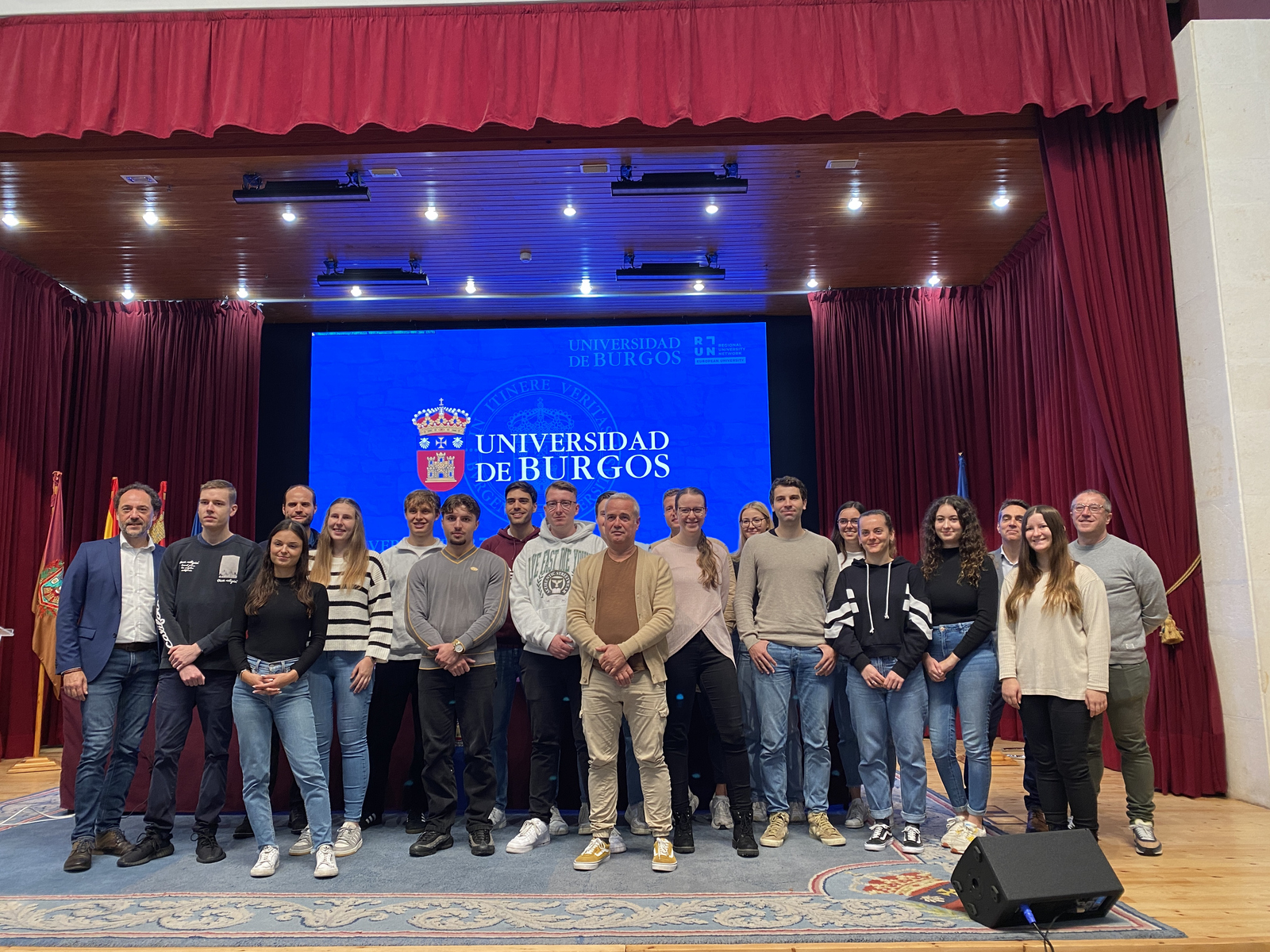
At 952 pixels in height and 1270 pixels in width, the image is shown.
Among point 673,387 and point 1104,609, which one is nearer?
point 1104,609

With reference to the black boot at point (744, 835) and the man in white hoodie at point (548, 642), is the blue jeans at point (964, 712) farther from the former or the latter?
the man in white hoodie at point (548, 642)

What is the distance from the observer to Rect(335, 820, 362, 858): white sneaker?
12.2ft

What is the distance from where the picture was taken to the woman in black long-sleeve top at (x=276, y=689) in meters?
3.57

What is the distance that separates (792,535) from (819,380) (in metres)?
4.43

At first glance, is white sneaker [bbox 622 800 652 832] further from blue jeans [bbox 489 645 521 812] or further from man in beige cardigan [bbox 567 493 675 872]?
blue jeans [bbox 489 645 521 812]

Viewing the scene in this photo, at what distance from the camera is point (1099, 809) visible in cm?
451

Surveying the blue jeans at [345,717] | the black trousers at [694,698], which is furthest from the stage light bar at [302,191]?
the black trousers at [694,698]

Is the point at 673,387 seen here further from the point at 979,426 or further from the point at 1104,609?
the point at 1104,609

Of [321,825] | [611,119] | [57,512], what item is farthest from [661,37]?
[57,512]

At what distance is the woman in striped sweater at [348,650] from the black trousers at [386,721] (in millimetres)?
196

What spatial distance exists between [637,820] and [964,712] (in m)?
1.48

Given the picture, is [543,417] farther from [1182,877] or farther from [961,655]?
[1182,877]

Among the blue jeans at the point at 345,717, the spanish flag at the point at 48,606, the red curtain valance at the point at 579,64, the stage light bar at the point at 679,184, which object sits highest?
the red curtain valance at the point at 579,64

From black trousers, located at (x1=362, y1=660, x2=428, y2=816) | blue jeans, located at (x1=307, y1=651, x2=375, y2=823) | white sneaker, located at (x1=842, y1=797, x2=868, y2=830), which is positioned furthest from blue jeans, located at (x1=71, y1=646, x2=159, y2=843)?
white sneaker, located at (x1=842, y1=797, x2=868, y2=830)
